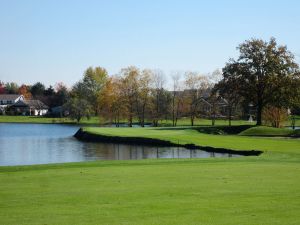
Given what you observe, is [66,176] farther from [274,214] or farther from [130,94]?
[130,94]

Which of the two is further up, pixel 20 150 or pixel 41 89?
pixel 41 89

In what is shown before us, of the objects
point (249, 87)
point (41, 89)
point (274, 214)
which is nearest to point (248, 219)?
point (274, 214)

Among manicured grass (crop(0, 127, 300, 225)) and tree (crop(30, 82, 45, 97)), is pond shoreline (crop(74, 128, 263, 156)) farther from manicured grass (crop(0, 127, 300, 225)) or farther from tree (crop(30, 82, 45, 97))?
tree (crop(30, 82, 45, 97))

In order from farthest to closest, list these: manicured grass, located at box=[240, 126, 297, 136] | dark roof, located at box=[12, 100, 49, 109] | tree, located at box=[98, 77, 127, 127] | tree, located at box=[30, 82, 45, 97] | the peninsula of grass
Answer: tree, located at box=[30, 82, 45, 97] → dark roof, located at box=[12, 100, 49, 109] → tree, located at box=[98, 77, 127, 127] → manicured grass, located at box=[240, 126, 297, 136] → the peninsula of grass

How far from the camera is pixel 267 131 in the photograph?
67250 mm

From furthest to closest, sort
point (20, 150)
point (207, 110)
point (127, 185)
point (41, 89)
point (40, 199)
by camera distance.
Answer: point (41, 89) < point (207, 110) < point (20, 150) < point (127, 185) < point (40, 199)

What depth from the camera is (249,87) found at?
7369cm

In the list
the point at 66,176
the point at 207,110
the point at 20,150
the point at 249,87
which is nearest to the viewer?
the point at 66,176

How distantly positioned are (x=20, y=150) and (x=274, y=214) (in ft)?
138

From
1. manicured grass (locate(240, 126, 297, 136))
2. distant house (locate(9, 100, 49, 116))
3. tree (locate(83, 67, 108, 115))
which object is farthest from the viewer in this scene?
distant house (locate(9, 100, 49, 116))

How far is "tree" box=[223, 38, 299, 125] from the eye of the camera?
71812mm

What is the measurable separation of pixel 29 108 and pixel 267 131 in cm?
11234

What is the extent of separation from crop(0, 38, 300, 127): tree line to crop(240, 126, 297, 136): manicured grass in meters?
5.68

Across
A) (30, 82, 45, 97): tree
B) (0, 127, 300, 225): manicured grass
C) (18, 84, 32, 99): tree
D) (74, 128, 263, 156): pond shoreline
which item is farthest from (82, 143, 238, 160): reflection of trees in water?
(30, 82, 45, 97): tree
